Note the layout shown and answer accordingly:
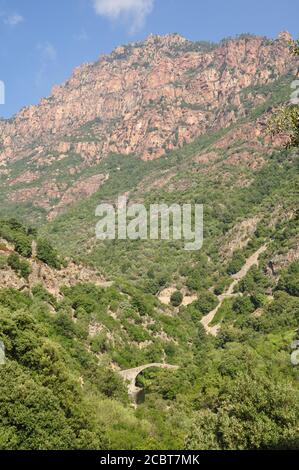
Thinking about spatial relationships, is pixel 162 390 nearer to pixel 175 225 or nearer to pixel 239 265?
pixel 239 265

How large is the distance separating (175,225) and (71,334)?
344 feet

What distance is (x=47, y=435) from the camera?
23.9 meters

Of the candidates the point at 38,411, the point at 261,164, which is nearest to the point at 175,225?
the point at 261,164

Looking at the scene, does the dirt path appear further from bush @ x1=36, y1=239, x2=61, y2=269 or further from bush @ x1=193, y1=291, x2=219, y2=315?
bush @ x1=36, y1=239, x2=61, y2=269
